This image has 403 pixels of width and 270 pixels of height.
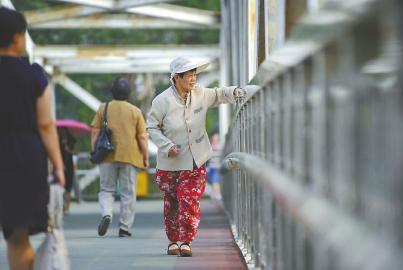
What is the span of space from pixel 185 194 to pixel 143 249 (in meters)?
1.42

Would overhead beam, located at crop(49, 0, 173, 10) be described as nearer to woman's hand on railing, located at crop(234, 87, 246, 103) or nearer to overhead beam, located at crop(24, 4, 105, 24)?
overhead beam, located at crop(24, 4, 105, 24)

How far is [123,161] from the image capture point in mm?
13906

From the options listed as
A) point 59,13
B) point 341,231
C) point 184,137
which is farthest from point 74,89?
point 341,231

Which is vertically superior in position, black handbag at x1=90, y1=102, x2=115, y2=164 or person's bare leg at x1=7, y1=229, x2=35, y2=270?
person's bare leg at x1=7, y1=229, x2=35, y2=270

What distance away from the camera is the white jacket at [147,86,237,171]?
35.2 feet

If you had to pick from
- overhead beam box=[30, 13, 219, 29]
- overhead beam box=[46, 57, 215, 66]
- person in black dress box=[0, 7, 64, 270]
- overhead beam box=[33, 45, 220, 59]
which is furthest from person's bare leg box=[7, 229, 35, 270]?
overhead beam box=[46, 57, 215, 66]

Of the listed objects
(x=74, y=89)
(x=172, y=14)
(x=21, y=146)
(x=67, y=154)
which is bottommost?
(x=67, y=154)

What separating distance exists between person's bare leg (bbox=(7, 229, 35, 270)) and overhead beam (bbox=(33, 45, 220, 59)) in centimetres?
2339

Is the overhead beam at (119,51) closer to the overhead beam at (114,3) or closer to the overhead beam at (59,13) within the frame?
the overhead beam at (59,13)

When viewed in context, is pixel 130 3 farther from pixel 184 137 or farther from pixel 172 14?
pixel 184 137

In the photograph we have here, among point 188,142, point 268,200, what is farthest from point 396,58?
point 188,142

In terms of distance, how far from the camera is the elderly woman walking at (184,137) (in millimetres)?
10703

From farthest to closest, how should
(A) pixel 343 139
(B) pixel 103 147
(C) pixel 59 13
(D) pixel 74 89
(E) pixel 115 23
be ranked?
1. (D) pixel 74 89
2. (E) pixel 115 23
3. (C) pixel 59 13
4. (B) pixel 103 147
5. (A) pixel 343 139

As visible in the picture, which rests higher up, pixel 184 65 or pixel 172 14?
pixel 172 14
